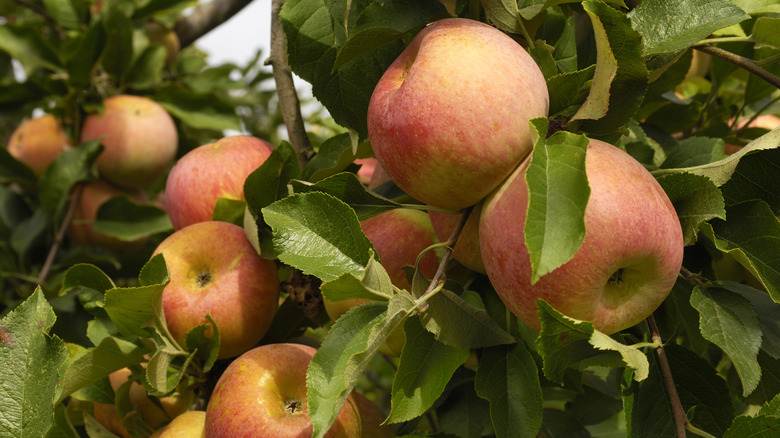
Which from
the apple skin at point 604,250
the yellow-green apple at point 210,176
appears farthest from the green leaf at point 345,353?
the yellow-green apple at point 210,176

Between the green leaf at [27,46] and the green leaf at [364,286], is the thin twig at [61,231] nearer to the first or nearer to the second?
the green leaf at [27,46]

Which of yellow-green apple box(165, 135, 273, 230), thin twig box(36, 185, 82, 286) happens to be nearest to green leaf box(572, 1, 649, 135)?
yellow-green apple box(165, 135, 273, 230)

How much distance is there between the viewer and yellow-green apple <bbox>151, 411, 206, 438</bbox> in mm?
1012

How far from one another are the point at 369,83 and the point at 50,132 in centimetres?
154

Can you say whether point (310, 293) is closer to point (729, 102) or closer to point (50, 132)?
point (729, 102)

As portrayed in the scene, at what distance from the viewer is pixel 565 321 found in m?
0.69

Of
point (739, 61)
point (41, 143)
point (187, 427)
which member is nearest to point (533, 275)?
point (739, 61)

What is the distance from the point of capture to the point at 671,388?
33.4 inches

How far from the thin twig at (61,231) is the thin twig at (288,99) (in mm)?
1109

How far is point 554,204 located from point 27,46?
201 centimetres

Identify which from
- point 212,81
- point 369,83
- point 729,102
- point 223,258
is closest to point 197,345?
point 223,258

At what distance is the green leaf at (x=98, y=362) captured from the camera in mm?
1016

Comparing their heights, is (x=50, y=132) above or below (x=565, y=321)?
below

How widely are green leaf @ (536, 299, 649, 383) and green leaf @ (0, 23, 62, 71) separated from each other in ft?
6.33
